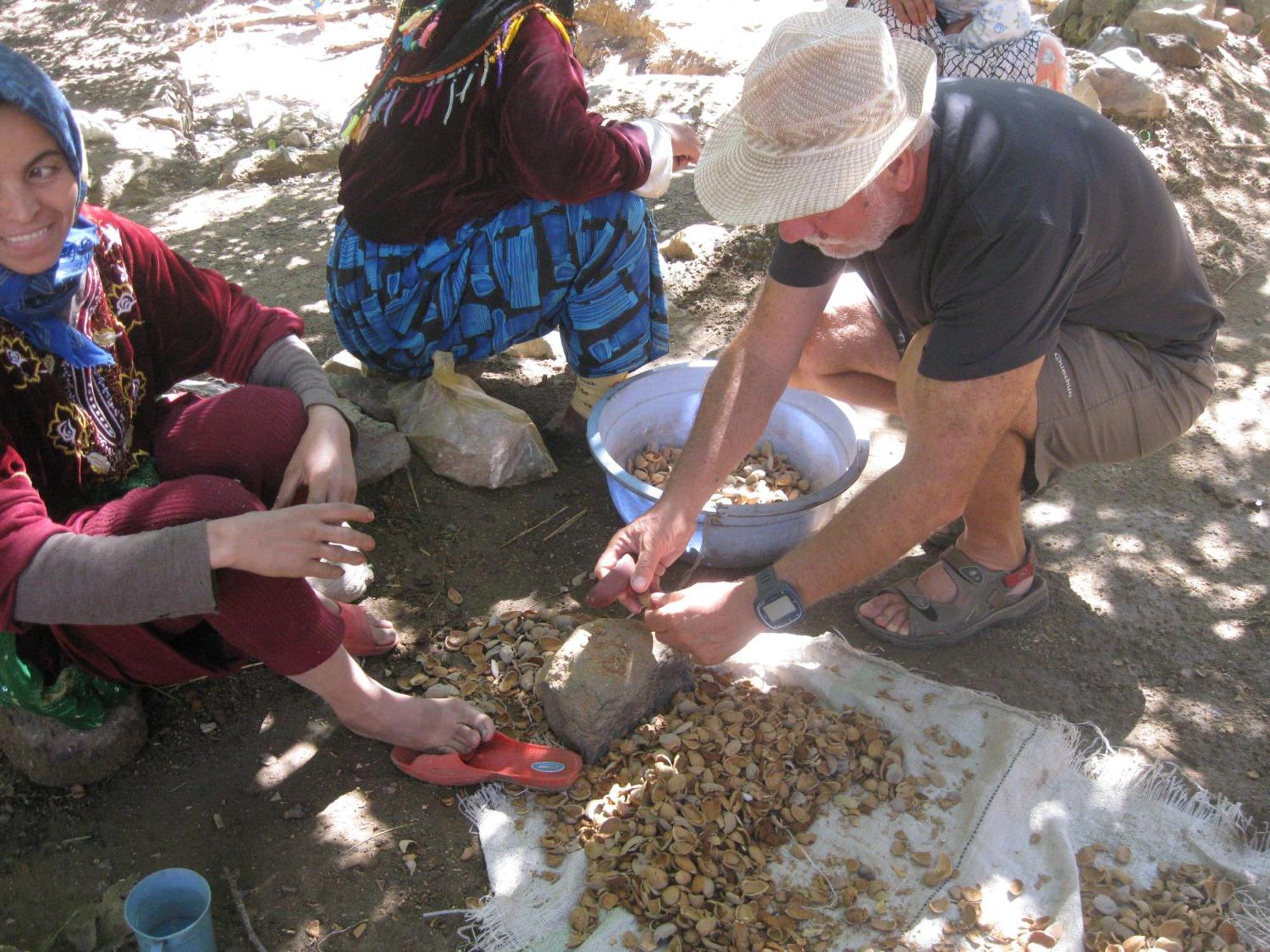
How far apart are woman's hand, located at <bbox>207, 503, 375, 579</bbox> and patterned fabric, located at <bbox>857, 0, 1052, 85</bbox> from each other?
2.80 metres

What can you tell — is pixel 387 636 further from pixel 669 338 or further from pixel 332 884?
pixel 669 338

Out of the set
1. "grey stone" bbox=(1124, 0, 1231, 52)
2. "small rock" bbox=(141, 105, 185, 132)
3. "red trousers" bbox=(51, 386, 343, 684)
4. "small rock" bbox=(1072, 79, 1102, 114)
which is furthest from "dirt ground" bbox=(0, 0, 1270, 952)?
"grey stone" bbox=(1124, 0, 1231, 52)

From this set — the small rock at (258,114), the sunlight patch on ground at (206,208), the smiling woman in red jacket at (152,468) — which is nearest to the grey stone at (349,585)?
the smiling woman in red jacket at (152,468)

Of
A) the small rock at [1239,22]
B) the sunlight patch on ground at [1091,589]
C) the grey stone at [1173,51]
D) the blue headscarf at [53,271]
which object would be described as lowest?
the sunlight patch on ground at [1091,589]

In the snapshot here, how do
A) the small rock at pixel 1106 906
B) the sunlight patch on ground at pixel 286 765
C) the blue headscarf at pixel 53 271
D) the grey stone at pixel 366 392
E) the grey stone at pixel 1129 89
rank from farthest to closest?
the grey stone at pixel 1129 89 → the grey stone at pixel 366 392 → the sunlight patch on ground at pixel 286 765 → the small rock at pixel 1106 906 → the blue headscarf at pixel 53 271

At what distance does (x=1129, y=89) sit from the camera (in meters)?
5.27

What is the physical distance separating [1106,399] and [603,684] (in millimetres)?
1313

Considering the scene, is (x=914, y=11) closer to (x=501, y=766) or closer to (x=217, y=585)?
(x=501, y=766)

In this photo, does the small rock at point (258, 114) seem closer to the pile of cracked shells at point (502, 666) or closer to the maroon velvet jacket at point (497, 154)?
the maroon velvet jacket at point (497, 154)

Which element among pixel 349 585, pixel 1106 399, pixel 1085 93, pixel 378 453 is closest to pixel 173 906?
pixel 349 585

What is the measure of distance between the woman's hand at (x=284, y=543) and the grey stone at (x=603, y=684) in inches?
22.7

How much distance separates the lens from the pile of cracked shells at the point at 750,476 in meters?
2.90

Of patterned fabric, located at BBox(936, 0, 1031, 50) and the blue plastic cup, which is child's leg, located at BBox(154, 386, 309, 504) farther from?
patterned fabric, located at BBox(936, 0, 1031, 50)

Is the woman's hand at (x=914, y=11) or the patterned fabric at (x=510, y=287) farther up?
the woman's hand at (x=914, y=11)
